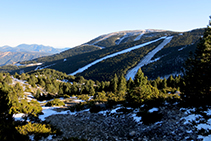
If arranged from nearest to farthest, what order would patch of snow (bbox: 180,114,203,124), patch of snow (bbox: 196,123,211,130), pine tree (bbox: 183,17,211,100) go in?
patch of snow (bbox: 196,123,211,130) → patch of snow (bbox: 180,114,203,124) → pine tree (bbox: 183,17,211,100)

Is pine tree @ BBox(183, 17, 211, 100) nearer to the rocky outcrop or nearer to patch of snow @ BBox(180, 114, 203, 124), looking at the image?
the rocky outcrop

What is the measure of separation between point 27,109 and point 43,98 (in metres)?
21.7

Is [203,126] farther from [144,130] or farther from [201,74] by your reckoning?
[201,74]

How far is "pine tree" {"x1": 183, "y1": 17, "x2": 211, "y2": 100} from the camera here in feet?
38.8

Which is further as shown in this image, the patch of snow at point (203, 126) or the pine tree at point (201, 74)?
the pine tree at point (201, 74)

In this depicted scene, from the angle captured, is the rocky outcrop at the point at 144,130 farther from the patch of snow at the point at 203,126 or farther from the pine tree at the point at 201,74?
the pine tree at the point at 201,74

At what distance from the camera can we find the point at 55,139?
32.4 ft

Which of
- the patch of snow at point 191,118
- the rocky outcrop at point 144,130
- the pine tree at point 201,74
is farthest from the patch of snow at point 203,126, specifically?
the pine tree at point 201,74

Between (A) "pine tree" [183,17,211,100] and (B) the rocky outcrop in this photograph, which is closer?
(B) the rocky outcrop

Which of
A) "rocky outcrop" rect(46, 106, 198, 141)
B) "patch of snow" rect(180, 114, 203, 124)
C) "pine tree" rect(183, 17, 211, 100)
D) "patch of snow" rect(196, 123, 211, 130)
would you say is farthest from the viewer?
"pine tree" rect(183, 17, 211, 100)

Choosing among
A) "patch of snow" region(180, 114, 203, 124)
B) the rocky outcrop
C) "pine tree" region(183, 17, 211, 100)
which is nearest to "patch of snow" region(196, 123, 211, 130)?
the rocky outcrop

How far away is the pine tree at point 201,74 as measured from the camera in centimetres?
1181

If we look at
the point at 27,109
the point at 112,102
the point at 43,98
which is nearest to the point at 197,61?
the point at 112,102

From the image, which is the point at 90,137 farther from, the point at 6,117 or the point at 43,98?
the point at 43,98
